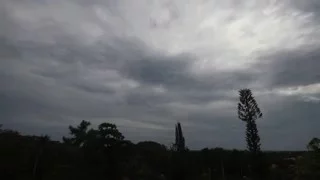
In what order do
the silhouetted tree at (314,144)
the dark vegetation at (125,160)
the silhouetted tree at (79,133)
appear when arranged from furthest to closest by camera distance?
1. the silhouetted tree at (79,133)
2. the dark vegetation at (125,160)
3. the silhouetted tree at (314,144)

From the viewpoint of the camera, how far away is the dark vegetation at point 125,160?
51.1 meters

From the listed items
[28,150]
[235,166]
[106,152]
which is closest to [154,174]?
[106,152]

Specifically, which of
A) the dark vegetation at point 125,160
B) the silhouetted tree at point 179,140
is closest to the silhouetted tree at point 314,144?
the dark vegetation at point 125,160

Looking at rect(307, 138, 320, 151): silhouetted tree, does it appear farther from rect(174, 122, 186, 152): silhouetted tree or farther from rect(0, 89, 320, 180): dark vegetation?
rect(174, 122, 186, 152): silhouetted tree

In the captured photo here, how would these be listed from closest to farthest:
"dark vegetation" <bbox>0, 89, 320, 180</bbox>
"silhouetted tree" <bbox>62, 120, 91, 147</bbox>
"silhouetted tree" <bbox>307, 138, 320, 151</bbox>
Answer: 1. "silhouetted tree" <bbox>307, 138, 320, 151</bbox>
2. "dark vegetation" <bbox>0, 89, 320, 180</bbox>
3. "silhouetted tree" <bbox>62, 120, 91, 147</bbox>

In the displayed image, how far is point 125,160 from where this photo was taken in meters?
60.8

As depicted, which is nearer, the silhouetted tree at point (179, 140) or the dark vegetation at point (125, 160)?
the dark vegetation at point (125, 160)

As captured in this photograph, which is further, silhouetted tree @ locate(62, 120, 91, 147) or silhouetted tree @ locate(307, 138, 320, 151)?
silhouetted tree @ locate(62, 120, 91, 147)

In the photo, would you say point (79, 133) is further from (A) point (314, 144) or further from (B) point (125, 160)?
(A) point (314, 144)

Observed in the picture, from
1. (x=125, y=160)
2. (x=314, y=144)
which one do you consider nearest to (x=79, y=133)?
(x=125, y=160)

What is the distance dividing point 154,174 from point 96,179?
13.7m

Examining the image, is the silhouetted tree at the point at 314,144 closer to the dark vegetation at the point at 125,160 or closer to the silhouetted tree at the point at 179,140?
the dark vegetation at the point at 125,160

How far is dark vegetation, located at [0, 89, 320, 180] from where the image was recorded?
5106 cm

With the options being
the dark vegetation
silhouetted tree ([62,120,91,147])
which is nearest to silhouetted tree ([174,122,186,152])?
the dark vegetation
